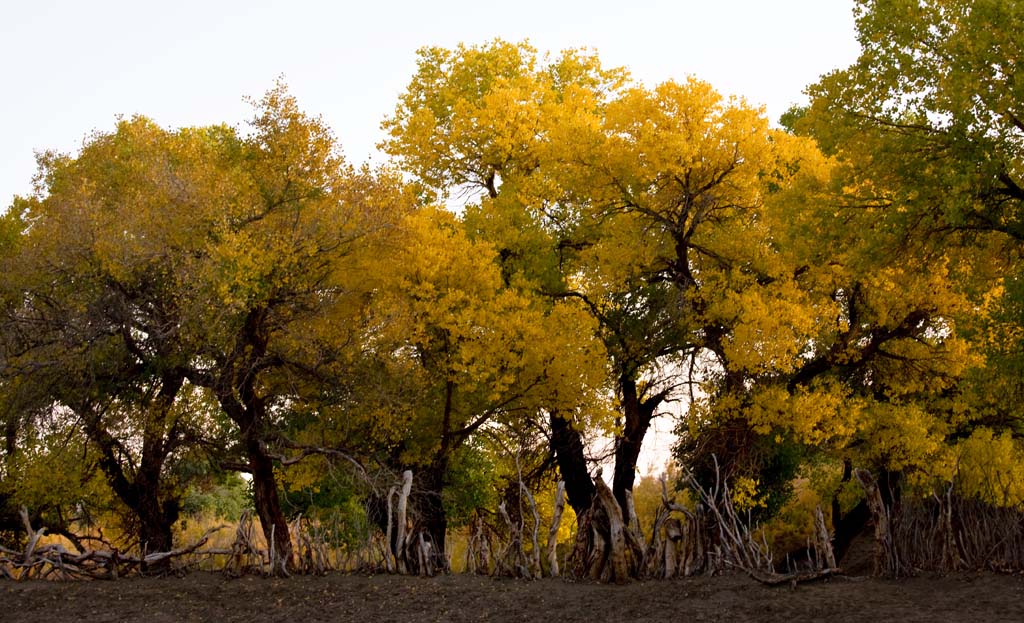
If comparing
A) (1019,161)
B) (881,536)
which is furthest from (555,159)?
(881,536)

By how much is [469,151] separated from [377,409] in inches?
328

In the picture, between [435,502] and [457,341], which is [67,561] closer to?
[457,341]

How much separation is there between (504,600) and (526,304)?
9758 mm

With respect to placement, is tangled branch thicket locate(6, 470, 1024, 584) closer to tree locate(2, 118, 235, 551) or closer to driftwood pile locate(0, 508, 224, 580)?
driftwood pile locate(0, 508, 224, 580)

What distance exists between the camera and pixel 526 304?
22.2m

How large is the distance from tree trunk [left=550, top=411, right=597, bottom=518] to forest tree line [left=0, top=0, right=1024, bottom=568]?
0.07 meters

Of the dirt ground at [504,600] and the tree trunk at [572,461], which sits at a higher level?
the tree trunk at [572,461]

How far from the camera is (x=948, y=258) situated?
19.2 meters

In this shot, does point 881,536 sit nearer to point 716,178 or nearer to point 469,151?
point 716,178

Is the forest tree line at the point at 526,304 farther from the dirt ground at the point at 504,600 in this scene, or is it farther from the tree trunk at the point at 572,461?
the dirt ground at the point at 504,600

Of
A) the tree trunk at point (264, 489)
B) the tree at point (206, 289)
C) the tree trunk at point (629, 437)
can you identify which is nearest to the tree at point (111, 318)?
the tree at point (206, 289)

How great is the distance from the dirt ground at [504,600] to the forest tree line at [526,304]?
12.4ft

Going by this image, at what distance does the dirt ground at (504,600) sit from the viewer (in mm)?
11430

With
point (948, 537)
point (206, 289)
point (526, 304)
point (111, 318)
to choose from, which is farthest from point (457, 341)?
point (948, 537)
